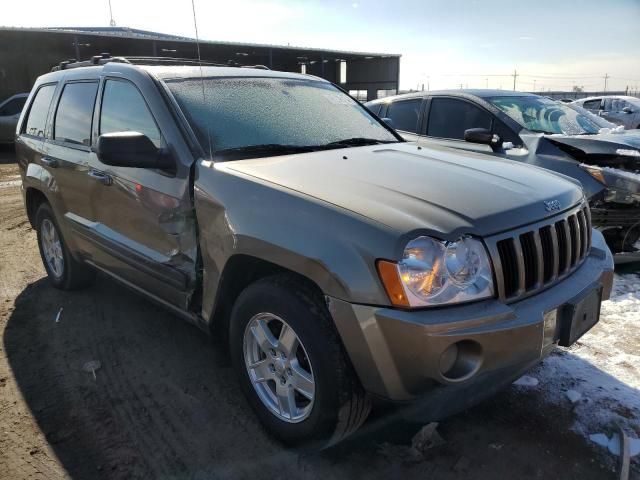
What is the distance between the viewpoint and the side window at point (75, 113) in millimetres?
3732

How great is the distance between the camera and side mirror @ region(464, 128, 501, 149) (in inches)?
209

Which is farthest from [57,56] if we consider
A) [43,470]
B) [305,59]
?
[43,470]

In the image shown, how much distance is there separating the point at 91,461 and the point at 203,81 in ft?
7.26

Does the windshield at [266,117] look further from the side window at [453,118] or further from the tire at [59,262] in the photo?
the side window at [453,118]

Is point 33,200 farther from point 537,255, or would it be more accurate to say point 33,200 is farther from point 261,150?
point 537,255

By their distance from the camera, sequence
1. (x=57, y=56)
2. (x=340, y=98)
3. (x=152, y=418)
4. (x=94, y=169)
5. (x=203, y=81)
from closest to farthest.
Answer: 1. (x=152, y=418)
2. (x=203, y=81)
3. (x=94, y=169)
4. (x=340, y=98)
5. (x=57, y=56)

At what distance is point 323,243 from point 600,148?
3.98m

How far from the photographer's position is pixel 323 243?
2.10 m

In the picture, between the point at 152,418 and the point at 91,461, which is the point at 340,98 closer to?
the point at 152,418

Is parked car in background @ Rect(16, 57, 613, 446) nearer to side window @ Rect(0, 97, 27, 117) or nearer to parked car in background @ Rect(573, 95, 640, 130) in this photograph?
side window @ Rect(0, 97, 27, 117)

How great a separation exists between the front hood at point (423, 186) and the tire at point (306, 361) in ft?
1.53

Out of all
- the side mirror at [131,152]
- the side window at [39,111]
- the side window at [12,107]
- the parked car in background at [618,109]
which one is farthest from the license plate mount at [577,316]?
the side window at [12,107]

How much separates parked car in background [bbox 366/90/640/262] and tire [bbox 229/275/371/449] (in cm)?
200

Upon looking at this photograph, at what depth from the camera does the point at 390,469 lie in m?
2.39
